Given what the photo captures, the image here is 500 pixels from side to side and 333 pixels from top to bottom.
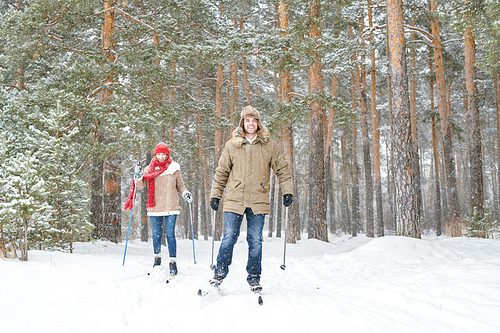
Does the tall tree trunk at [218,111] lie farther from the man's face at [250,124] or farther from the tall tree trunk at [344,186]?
the man's face at [250,124]

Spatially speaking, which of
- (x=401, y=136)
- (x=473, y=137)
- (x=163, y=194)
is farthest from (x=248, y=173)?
(x=473, y=137)

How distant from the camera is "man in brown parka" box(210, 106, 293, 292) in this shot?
3992 mm

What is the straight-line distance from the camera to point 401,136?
7.87 metres

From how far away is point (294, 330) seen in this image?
2.77 m

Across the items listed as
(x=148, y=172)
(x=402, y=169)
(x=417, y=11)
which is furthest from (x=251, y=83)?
(x=148, y=172)

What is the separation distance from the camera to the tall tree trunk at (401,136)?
773 cm

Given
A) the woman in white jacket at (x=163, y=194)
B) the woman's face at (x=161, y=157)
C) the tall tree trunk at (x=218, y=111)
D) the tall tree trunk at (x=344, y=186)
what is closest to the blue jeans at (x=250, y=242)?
the woman in white jacket at (x=163, y=194)

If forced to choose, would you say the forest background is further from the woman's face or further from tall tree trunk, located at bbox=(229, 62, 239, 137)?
tall tree trunk, located at bbox=(229, 62, 239, 137)

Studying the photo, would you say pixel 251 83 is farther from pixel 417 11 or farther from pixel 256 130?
pixel 256 130

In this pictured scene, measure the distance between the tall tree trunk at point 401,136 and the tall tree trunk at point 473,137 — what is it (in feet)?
17.5

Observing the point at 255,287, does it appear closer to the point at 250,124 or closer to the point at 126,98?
the point at 250,124

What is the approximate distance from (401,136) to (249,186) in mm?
5472

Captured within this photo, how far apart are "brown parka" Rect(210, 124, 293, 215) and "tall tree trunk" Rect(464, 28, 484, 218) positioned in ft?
34.4

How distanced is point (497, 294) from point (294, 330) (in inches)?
93.3
